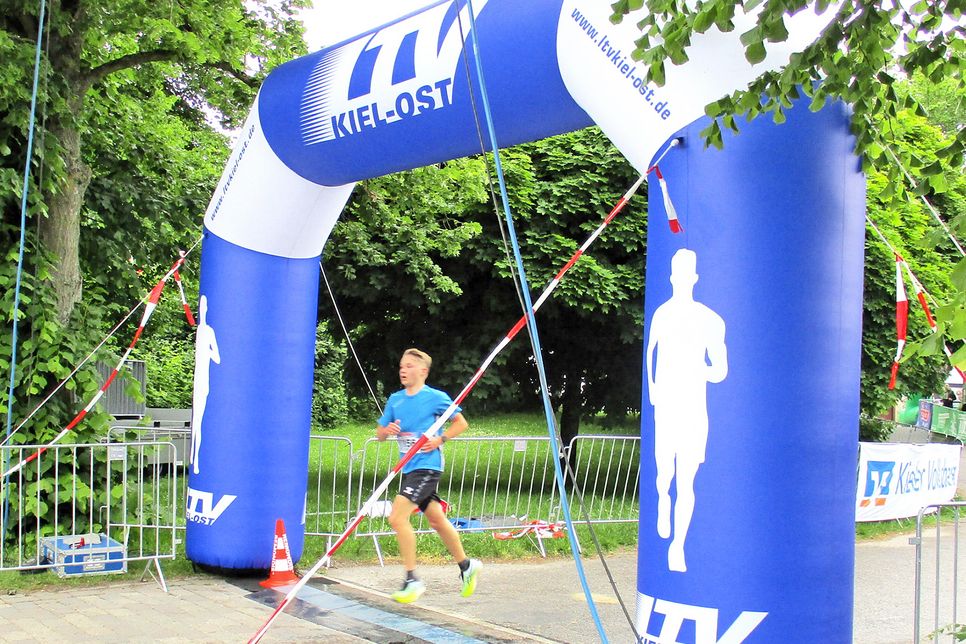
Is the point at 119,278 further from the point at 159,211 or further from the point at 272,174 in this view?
the point at 272,174

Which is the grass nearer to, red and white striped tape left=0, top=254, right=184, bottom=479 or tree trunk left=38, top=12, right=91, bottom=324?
red and white striped tape left=0, top=254, right=184, bottom=479

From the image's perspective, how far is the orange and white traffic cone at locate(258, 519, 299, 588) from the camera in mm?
7668

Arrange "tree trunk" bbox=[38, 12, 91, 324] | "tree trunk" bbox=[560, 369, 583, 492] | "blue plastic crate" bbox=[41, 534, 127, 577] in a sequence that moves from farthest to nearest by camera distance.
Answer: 1. "tree trunk" bbox=[560, 369, 583, 492]
2. "tree trunk" bbox=[38, 12, 91, 324]
3. "blue plastic crate" bbox=[41, 534, 127, 577]

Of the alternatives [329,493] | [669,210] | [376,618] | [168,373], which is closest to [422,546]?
[376,618]

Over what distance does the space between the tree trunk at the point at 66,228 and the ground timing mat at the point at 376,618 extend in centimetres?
303

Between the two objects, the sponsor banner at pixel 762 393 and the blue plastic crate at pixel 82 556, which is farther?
the blue plastic crate at pixel 82 556

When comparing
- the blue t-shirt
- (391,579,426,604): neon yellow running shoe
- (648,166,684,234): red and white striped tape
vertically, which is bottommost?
(391,579,426,604): neon yellow running shoe

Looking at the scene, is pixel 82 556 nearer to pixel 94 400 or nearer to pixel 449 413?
pixel 94 400

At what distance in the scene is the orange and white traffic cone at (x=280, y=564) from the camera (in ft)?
25.2

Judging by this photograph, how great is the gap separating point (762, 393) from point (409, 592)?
2.87 m

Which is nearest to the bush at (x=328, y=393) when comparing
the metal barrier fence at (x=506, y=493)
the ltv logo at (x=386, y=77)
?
the metal barrier fence at (x=506, y=493)

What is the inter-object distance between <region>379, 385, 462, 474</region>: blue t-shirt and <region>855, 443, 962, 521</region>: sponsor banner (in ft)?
23.9

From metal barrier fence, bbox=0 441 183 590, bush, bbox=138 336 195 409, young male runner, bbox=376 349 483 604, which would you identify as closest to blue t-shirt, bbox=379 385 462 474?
young male runner, bbox=376 349 483 604

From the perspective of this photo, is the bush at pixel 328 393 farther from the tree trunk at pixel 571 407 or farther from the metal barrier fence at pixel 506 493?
the tree trunk at pixel 571 407
